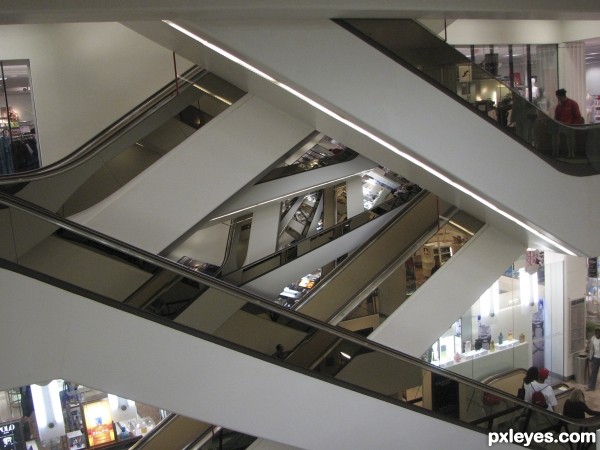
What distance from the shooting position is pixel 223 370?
13.2 ft

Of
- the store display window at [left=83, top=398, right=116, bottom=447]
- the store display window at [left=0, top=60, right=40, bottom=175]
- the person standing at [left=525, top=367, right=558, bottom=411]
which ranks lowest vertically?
the store display window at [left=83, top=398, right=116, bottom=447]

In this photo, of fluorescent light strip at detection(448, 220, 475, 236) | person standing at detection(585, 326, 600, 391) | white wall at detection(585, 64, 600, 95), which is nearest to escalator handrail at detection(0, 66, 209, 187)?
fluorescent light strip at detection(448, 220, 475, 236)

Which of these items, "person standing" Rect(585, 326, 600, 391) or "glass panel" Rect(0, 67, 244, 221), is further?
"person standing" Rect(585, 326, 600, 391)

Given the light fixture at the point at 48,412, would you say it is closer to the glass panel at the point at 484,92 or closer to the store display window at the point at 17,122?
the store display window at the point at 17,122

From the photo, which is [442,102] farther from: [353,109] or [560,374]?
[560,374]

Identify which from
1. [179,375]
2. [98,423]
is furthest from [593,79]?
[179,375]

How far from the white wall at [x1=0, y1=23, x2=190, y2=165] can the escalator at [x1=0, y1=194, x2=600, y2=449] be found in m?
3.79

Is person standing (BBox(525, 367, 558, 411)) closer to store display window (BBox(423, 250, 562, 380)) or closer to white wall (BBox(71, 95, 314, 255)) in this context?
store display window (BBox(423, 250, 562, 380))

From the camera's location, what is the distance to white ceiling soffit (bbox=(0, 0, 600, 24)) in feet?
10.1

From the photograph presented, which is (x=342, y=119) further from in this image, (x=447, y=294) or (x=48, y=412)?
(x=48, y=412)

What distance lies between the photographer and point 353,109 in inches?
155

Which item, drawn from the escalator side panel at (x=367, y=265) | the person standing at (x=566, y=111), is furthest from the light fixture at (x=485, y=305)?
the person standing at (x=566, y=111)

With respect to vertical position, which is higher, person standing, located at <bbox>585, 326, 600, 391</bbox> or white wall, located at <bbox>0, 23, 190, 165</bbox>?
white wall, located at <bbox>0, 23, 190, 165</bbox>

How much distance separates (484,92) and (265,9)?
2.05m
